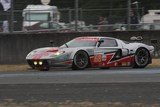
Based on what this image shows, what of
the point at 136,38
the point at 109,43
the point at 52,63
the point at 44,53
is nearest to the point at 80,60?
the point at 52,63

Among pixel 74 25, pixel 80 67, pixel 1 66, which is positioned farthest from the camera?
pixel 74 25

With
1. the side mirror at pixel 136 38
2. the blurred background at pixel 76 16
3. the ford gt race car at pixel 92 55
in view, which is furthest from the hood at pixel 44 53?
the side mirror at pixel 136 38

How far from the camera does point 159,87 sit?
42.3 feet

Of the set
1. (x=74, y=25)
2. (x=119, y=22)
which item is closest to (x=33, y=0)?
(x=74, y=25)

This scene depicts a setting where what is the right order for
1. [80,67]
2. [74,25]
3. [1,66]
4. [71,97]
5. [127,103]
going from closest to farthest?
[127,103], [71,97], [80,67], [1,66], [74,25]

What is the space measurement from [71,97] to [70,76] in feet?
15.6

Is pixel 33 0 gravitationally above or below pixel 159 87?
above

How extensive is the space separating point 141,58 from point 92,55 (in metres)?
2.04

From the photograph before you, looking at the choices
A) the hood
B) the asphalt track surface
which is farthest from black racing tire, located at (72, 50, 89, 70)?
the asphalt track surface

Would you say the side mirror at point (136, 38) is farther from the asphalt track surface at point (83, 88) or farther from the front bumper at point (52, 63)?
the asphalt track surface at point (83, 88)

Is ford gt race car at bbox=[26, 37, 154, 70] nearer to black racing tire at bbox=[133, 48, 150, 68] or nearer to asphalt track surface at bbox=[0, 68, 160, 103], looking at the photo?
black racing tire at bbox=[133, 48, 150, 68]

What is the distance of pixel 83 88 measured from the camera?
12938 millimetres

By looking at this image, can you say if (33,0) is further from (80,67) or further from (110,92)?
(110,92)

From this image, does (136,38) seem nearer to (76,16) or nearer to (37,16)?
(76,16)
